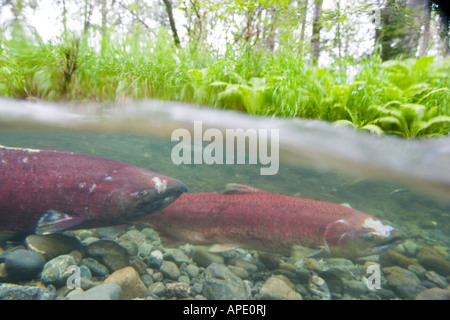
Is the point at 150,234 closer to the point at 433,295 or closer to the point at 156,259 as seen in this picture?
the point at 156,259

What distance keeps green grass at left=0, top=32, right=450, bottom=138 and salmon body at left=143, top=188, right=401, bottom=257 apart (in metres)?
1.03

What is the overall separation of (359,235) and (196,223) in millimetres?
1697

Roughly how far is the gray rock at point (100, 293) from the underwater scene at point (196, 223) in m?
0.01

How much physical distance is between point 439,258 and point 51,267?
190 inches

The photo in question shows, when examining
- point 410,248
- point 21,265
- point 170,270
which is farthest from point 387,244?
point 21,265

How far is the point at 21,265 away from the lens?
246cm

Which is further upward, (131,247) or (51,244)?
(51,244)

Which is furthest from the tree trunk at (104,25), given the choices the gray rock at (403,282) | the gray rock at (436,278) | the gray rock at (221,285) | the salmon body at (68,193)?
the gray rock at (436,278)

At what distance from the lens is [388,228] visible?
271 centimetres

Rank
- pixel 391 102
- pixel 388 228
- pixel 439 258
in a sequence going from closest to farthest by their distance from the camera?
pixel 388 228 → pixel 391 102 → pixel 439 258

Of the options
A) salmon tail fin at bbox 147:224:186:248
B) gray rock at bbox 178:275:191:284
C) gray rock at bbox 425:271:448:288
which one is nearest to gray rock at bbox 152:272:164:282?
gray rock at bbox 178:275:191:284
